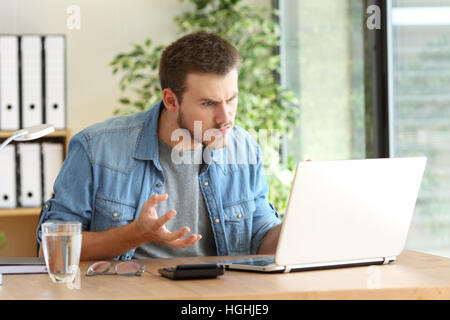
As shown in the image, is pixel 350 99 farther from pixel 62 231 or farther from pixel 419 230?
pixel 62 231

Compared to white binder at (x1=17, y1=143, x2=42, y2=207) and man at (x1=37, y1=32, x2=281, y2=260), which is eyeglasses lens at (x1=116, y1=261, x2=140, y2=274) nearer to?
man at (x1=37, y1=32, x2=281, y2=260)

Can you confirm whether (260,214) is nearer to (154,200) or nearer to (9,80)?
(154,200)

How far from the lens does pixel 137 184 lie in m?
1.75

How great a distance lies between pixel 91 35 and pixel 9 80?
64 cm

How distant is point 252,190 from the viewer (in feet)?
6.15

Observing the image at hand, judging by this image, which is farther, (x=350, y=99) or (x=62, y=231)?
(x=350, y=99)

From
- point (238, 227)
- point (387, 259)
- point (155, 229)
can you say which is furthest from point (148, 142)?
point (387, 259)

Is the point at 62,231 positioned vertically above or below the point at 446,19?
below

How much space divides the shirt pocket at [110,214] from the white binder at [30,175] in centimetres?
127

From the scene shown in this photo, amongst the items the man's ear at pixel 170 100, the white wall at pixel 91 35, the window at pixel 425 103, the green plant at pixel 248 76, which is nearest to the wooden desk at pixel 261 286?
A: the man's ear at pixel 170 100

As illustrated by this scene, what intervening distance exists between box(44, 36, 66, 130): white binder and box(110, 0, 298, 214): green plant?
0.34 m

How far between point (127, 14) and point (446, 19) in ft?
5.82
